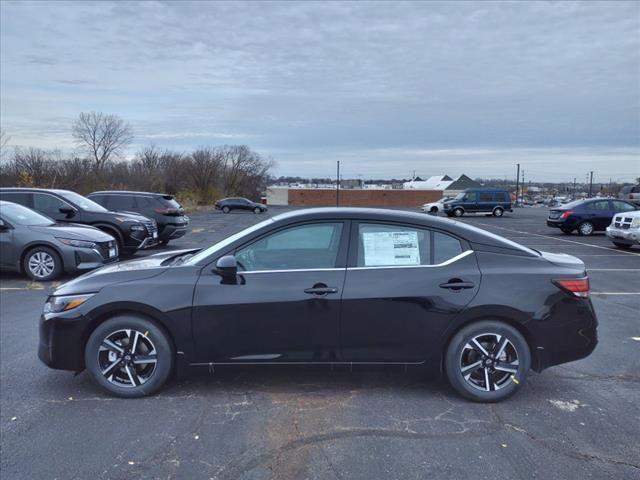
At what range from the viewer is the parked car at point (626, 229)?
15.7m

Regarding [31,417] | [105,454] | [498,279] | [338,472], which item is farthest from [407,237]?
[31,417]

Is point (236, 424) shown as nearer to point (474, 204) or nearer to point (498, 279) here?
point (498, 279)

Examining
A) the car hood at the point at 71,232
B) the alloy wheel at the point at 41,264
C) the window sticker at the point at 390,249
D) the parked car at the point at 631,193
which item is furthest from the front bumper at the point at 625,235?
the parked car at the point at 631,193

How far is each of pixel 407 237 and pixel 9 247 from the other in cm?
832

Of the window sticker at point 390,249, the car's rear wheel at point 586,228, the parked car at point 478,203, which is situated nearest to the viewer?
the window sticker at point 390,249

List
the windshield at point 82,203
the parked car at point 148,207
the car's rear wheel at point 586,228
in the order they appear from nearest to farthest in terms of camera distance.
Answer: the windshield at point 82,203
the parked car at point 148,207
the car's rear wheel at point 586,228

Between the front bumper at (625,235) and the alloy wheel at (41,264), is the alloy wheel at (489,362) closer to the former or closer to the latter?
the alloy wheel at (41,264)

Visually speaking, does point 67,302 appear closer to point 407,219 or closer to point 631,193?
point 407,219

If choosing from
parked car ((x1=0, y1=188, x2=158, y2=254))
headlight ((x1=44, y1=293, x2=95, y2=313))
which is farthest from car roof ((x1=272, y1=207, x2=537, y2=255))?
parked car ((x1=0, y1=188, x2=158, y2=254))

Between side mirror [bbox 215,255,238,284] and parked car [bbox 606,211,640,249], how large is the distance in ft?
49.5

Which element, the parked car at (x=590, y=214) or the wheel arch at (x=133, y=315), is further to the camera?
the parked car at (x=590, y=214)

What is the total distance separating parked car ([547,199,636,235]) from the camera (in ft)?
70.9

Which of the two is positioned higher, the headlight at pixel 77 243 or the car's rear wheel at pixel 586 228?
the headlight at pixel 77 243

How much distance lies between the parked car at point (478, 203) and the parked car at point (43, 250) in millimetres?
32255
